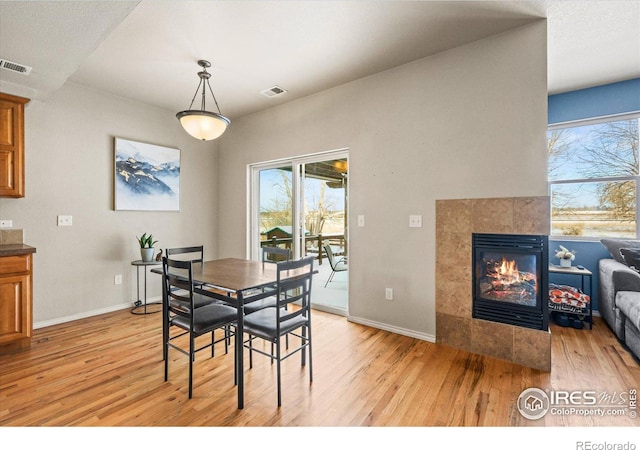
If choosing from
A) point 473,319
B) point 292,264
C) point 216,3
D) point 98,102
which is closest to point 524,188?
point 473,319

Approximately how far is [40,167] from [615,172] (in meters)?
6.44

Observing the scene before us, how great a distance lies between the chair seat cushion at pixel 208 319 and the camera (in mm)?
2113

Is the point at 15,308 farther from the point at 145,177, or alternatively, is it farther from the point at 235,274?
the point at 235,274

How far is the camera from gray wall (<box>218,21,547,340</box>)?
2.47 m

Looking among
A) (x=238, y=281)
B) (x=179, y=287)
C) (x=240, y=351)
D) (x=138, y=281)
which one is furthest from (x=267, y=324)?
(x=138, y=281)

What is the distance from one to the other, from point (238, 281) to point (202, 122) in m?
1.41

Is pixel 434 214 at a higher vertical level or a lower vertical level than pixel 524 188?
lower

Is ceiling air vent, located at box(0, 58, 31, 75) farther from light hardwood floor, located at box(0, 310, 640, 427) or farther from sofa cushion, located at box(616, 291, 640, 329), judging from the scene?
sofa cushion, located at box(616, 291, 640, 329)

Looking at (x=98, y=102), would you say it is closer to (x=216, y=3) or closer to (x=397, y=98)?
(x=216, y=3)

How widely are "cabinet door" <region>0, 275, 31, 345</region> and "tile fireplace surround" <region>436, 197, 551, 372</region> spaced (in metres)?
3.78

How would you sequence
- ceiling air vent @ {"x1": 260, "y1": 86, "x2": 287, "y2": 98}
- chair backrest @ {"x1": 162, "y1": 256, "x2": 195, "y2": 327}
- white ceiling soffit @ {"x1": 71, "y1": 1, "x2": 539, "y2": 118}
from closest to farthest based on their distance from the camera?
chair backrest @ {"x1": 162, "y1": 256, "x2": 195, "y2": 327} < white ceiling soffit @ {"x1": 71, "y1": 1, "x2": 539, "y2": 118} < ceiling air vent @ {"x1": 260, "y1": 86, "x2": 287, "y2": 98}

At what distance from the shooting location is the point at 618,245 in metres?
3.23

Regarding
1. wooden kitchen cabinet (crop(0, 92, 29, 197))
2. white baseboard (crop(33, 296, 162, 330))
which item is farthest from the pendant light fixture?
white baseboard (crop(33, 296, 162, 330))
